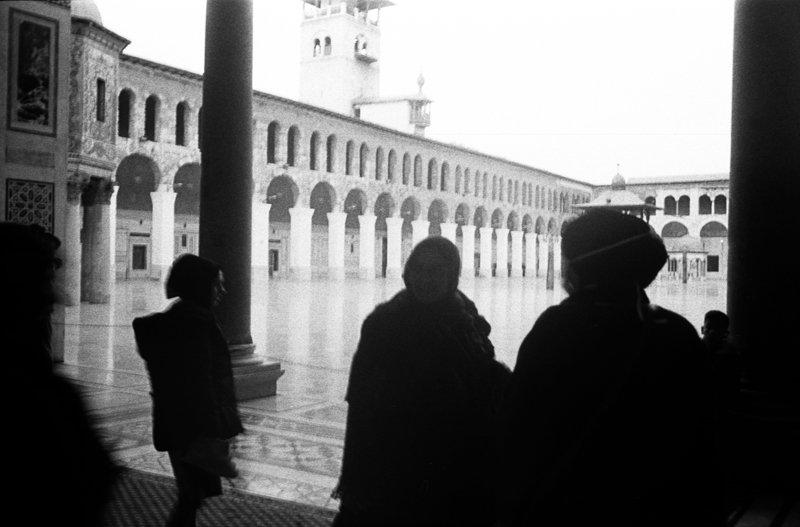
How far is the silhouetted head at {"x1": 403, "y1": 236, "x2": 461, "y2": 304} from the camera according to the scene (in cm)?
219

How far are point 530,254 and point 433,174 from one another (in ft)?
46.8

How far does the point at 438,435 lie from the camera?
2.16 m

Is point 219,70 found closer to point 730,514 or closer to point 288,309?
point 730,514

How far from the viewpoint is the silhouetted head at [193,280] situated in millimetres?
2754

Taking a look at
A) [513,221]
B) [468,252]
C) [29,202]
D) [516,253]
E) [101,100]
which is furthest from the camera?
[513,221]

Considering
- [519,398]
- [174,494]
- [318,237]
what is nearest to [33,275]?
A: [519,398]

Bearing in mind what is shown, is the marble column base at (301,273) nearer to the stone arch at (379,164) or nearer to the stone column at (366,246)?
the stone column at (366,246)

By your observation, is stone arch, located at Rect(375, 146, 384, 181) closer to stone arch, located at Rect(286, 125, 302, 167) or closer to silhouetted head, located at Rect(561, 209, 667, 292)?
stone arch, located at Rect(286, 125, 302, 167)

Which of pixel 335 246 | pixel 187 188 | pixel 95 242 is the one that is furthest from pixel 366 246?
pixel 95 242

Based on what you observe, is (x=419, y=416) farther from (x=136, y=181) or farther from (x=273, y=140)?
(x=273, y=140)

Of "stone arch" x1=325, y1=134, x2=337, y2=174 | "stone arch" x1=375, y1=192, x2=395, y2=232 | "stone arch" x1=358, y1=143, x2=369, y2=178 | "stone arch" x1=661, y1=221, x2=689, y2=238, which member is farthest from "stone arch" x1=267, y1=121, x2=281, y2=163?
"stone arch" x1=661, y1=221, x2=689, y2=238

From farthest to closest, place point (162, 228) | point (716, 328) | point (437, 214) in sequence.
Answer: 1. point (437, 214)
2. point (162, 228)
3. point (716, 328)

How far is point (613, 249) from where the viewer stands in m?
1.57

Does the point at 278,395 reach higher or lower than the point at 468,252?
lower
